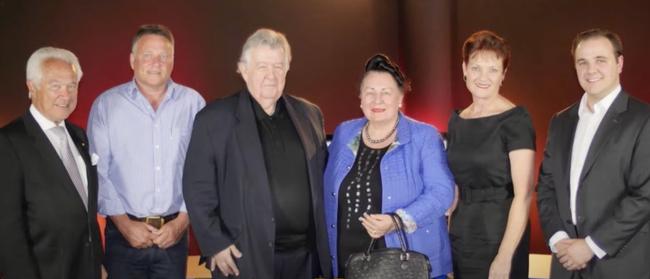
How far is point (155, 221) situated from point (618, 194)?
219 centimetres

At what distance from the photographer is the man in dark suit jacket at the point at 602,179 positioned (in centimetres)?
276

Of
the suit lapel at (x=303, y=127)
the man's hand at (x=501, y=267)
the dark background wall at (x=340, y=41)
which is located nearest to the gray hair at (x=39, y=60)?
the suit lapel at (x=303, y=127)

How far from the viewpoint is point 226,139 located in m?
2.94

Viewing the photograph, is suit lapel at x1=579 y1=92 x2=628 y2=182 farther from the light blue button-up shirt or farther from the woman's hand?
the light blue button-up shirt

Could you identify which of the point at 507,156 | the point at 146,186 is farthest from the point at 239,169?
the point at 507,156

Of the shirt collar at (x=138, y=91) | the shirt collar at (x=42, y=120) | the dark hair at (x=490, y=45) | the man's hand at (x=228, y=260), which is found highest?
the dark hair at (x=490, y=45)

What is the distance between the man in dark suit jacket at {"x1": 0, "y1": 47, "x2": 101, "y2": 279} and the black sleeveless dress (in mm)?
1726

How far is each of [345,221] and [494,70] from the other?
1.03 meters

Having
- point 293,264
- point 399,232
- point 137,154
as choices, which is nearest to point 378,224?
point 399,232

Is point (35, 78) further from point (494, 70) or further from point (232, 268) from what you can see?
point (494, 70)

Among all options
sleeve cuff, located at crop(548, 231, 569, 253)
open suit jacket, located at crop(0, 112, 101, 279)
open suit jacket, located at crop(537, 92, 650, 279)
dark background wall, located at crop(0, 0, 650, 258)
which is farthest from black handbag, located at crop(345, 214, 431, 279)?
dark background wall, located at crop(0, 0, 650, 258)

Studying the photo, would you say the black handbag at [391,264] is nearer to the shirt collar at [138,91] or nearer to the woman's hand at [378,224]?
the woman's hand at [378,224]

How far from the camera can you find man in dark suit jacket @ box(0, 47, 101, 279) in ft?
8.55

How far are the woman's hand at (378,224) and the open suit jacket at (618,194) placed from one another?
0.84 meters
